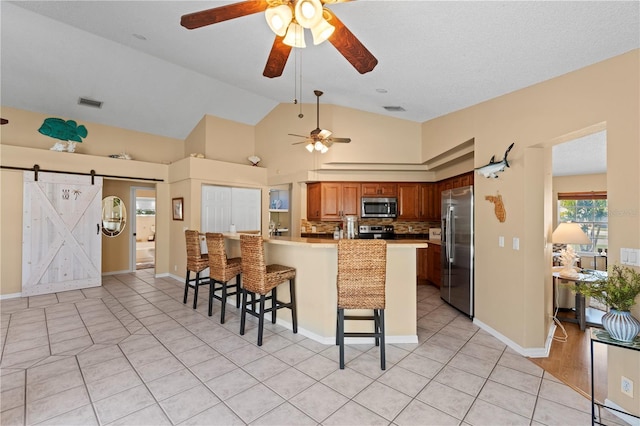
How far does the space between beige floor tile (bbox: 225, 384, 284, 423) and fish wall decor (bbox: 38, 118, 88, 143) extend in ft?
19.7

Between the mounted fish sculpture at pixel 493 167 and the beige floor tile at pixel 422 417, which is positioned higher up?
the mounted fish sculpture at pixel 493 167

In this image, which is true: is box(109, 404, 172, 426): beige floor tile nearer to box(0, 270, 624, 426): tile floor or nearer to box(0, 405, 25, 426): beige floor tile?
box(0, 270, 624, 426): tile floor

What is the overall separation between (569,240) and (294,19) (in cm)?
447

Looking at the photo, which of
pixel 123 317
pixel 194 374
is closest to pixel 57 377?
pixel 194 374

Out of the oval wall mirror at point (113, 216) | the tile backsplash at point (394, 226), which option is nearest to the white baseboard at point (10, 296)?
the oval wall mirror at point (113, 216)

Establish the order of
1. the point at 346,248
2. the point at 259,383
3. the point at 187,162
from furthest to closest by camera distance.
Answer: the point at 187,162, the point at 346,248, the point at 259,383

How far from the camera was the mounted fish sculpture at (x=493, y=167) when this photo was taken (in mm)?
3131

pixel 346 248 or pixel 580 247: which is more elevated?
pixel 346 248

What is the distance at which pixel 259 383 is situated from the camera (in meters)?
2.37

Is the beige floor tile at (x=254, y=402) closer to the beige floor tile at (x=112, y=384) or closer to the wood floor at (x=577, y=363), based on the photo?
the beige floor tile at (x=112, y=384)

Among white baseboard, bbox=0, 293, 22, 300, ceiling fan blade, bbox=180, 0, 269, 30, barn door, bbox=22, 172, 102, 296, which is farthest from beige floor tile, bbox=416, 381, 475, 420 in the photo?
white baseboard, bbox=0, 293, 22, 300

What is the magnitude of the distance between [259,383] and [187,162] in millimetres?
4770

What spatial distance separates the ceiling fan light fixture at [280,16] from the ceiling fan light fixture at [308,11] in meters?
0.10

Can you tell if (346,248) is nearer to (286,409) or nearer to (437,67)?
(286,409)
